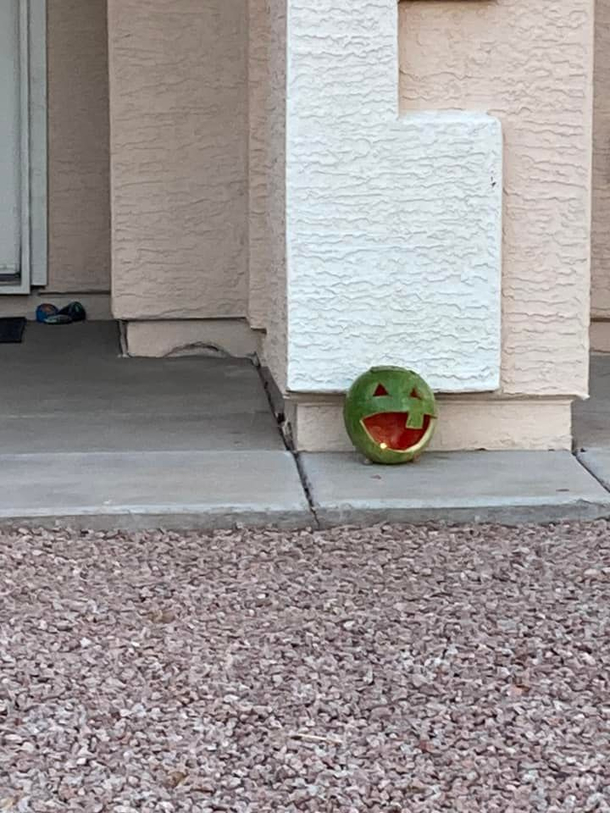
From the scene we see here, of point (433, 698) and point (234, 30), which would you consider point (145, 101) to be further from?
point (433, 698)

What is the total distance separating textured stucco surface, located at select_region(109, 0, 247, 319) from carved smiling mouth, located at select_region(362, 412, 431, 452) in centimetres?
243

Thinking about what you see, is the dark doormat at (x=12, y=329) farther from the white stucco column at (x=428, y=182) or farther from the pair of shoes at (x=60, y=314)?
the white stucco column at (x=428, y=182)

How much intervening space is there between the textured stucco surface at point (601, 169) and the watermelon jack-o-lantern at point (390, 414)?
7.95ft

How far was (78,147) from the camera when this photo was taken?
8.29 meters

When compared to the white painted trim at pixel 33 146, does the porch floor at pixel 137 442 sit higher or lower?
lower

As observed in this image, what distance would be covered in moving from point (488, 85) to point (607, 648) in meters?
2.09

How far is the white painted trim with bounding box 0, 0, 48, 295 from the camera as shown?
26.9ft

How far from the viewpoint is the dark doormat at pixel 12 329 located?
7570 millimetres

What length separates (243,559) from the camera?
3.97m

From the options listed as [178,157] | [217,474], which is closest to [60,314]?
[178,157]

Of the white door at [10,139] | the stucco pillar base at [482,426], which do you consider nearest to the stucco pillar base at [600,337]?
the stucco pillar base at [482,426]

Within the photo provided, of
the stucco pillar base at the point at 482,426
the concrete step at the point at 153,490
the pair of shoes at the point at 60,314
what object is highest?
the pair of shoes at the point at 60,314

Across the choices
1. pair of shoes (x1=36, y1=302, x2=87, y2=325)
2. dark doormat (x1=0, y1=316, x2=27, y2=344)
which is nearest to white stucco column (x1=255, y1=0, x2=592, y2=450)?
dark doormat (x1=0, y1=316, x2=27, y2=344)

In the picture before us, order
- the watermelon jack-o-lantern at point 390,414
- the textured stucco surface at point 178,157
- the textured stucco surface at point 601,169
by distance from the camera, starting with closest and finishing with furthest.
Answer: the watermelon jack-o-lantern at point 390,414 < the textured stucco surface at point 601,169 < the textured stucco surface at point 178,157
